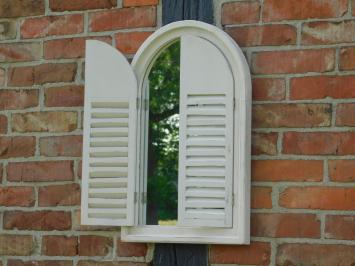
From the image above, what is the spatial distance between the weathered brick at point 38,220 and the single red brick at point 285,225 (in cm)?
69

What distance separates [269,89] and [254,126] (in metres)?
0.13

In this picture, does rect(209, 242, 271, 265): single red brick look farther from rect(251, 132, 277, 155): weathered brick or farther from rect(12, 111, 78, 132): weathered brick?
rect(12, 111, 78, 132): weathered brick

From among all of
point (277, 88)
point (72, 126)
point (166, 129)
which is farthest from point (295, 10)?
point (72, 126)

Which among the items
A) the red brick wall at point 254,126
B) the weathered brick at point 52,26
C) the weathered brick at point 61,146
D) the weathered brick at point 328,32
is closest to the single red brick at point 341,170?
the red brick wall at point 254,126

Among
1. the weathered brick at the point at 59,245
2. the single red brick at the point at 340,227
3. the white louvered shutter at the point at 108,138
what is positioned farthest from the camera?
the weathered brick at the point at 59,245

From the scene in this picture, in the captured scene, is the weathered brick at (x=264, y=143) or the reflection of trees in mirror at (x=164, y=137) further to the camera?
the reflection of trees in mirror at (x=164, y=137)

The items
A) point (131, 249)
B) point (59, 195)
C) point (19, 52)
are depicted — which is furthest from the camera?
point (19, 52)

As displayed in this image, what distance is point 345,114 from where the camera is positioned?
2691 millimetres

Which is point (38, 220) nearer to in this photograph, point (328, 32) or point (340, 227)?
point (340, 227)

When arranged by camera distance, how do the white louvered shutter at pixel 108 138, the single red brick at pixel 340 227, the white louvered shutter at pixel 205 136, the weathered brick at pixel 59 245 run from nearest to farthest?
the single red brick at pixel 340 227 < the white louvered shutter at pixel 205 136 < the white louvered shutter at pixel 108 138 < the weathered brick at pixel 59 245

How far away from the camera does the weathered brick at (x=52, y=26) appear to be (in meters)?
3.07

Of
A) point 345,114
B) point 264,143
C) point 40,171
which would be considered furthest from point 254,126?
point 40,171

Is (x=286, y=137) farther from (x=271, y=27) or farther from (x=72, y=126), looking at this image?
(x=72, y=126)

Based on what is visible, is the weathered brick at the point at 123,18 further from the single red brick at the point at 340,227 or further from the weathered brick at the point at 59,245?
the single red brick at the point at 340,227
